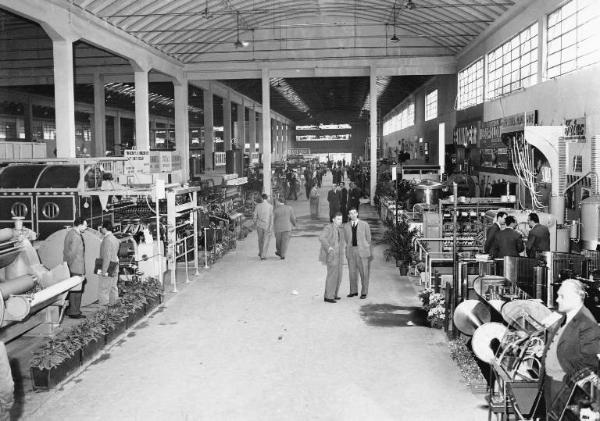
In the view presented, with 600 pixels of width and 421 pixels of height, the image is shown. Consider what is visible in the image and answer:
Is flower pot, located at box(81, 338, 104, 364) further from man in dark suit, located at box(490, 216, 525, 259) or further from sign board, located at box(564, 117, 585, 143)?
sign board, located at box(564, 117, 585, 143)

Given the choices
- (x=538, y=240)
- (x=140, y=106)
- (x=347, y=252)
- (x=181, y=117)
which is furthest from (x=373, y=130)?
(x=538, y=240)

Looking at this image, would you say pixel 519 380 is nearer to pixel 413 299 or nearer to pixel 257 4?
Result: pixel 413 299

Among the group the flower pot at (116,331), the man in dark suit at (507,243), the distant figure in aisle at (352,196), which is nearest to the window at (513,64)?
the distant figure in aisle at (352,196)

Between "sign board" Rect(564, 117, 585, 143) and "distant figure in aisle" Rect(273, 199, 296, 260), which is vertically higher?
"sign board" Rect(564, 117, 585, 143)

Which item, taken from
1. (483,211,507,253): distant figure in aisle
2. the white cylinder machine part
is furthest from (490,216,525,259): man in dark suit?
the white cylinder machine part

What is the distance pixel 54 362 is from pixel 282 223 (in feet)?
33.2

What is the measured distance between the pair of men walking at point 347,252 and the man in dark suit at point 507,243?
242cm

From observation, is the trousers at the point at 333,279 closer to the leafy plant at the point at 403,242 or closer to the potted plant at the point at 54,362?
the leafy plant at the point at 403,242

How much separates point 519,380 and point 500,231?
20.0ft

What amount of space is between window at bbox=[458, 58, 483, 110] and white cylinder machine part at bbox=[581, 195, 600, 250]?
14.8 metres

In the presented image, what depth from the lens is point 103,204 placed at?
13.7m

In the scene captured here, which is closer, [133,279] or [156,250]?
[133,279]

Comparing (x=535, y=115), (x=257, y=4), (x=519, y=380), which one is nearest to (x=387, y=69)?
(x=257, y=4)

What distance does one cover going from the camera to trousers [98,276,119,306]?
12.3m
